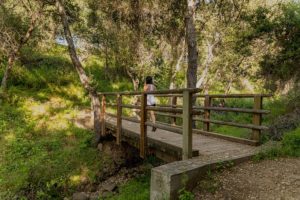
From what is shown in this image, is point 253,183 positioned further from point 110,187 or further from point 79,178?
point 79,178

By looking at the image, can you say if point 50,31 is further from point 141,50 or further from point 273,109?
point 273,109

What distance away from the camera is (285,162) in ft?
20.8

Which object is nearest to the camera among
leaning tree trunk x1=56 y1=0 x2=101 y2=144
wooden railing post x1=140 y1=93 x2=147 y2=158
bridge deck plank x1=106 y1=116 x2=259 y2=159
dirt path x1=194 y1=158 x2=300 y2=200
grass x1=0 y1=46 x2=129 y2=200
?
dirt path x1=194 y1=158 x2=300 y2=200

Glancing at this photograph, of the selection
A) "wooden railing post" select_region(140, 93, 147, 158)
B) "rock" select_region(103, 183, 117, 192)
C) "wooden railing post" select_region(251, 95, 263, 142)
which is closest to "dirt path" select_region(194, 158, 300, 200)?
"wooden railing post" select_region(251, 95, 263, 142)

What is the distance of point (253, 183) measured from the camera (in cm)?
523

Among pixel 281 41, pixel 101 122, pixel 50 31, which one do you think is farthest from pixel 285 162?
pixel 50 31

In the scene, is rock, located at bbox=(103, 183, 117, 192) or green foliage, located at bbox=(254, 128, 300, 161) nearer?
green foliage, located at bbox=(254, 128, 300, 161)

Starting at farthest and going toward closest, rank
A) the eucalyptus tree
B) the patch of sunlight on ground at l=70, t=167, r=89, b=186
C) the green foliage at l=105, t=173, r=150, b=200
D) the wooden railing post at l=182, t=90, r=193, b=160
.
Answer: the eucalyptus tree < the patch of sunlight on ground at l=70, t=167, r=89, b=186 < the green foliage at l=105, t=173, r=150, b=200 < the wooden railing post at l=182, t=90, r=193, b=160

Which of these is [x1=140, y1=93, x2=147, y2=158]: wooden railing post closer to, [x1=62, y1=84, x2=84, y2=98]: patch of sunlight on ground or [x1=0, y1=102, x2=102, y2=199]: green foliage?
[x1=0, y1=102, x2=102, y2=199]: green foliage

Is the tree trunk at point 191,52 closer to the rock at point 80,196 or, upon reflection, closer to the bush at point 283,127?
the bush at point 283,127

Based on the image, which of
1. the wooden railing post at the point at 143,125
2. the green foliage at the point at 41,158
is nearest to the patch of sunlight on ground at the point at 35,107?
the green foliage at the point at 41,158

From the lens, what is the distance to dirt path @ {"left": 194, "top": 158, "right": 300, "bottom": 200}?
16.0ft

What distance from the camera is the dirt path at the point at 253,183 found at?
4867 millimetres

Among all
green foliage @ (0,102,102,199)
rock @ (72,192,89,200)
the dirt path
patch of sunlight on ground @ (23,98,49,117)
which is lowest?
rock @ (72,192,89,200)
